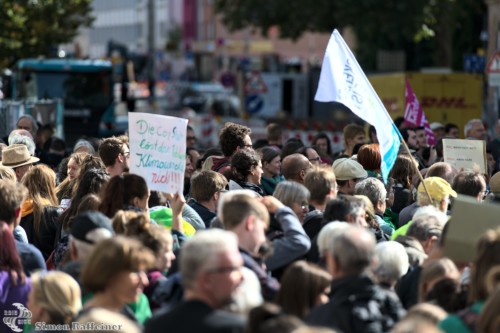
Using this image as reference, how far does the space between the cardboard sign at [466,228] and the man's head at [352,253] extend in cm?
67

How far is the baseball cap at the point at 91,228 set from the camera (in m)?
7.16

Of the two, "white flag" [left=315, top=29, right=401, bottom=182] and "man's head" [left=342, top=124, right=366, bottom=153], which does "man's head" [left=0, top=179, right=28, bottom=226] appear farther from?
"man's head" [left=342, top=124, right=366, bottom=153]

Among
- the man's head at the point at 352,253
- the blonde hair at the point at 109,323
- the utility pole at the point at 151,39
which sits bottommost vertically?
the utility pole at the point at 151,39

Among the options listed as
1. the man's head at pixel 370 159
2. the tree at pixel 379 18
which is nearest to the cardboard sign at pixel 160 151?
the man's head at pixel 370 159

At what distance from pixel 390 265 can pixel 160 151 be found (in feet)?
6.55

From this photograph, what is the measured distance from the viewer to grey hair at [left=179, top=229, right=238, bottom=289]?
18.8ft

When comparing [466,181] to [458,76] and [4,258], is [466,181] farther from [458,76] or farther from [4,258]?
[458,76]

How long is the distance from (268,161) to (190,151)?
2925mm

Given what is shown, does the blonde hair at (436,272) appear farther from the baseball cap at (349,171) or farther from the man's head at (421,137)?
the man's head at (421,137)

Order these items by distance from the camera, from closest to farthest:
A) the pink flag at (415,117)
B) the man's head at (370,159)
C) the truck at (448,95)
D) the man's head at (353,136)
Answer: the man's head at (370,159), the man's head at (353,136), the pink flag at (415,117), the truck at (448,95)

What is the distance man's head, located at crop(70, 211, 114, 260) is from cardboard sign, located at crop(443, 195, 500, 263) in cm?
184

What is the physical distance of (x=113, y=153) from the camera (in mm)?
10406

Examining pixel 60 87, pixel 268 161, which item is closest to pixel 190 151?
pixel 268 161

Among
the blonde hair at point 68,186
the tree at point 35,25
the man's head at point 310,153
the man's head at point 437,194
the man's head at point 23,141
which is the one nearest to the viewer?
the man's head at point 437,194
